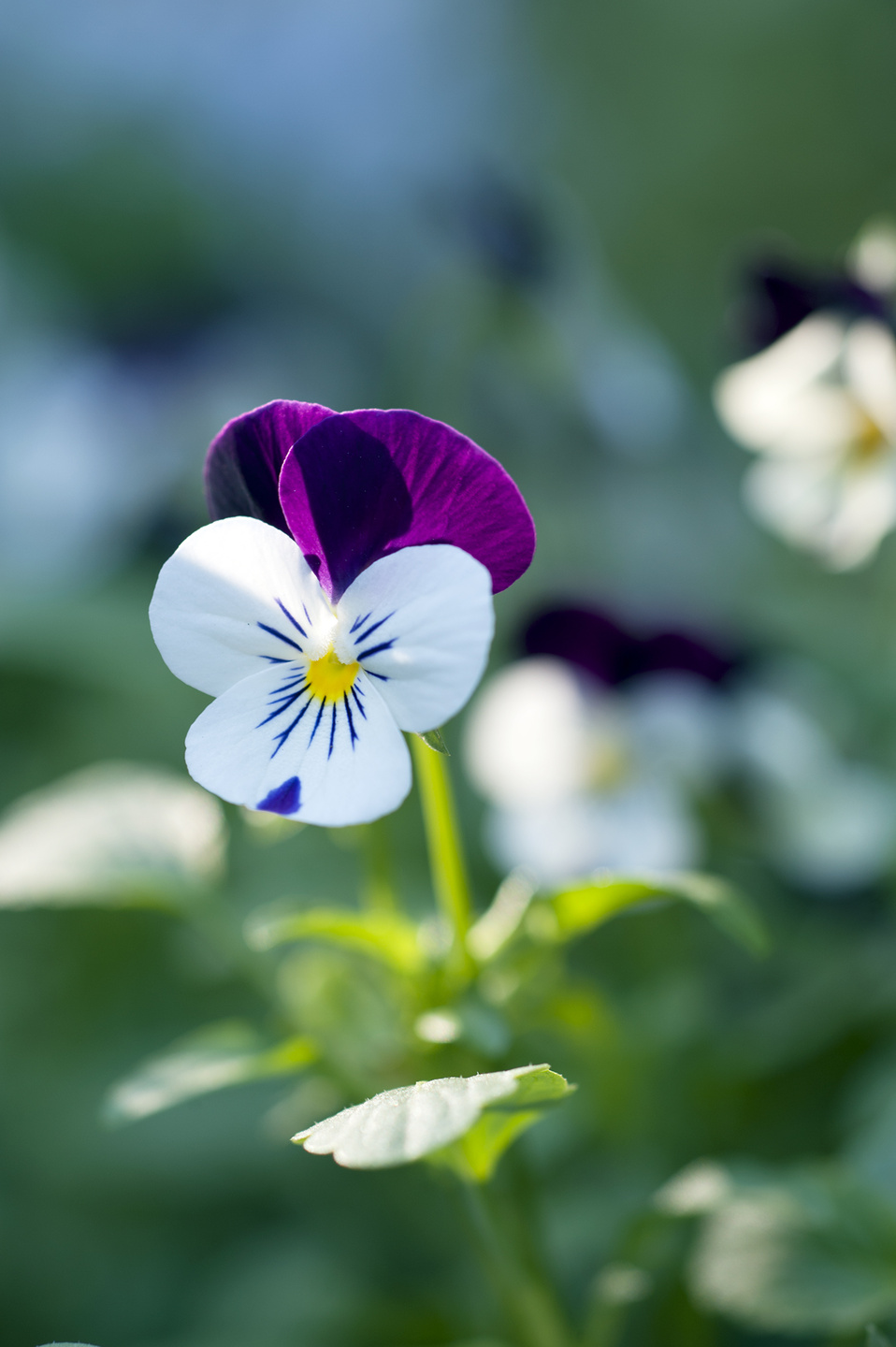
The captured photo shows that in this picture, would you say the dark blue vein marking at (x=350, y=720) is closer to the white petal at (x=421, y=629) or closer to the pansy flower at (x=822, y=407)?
the white petal at (x=421, y=629)

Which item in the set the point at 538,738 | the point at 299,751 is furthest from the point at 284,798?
the point at 538,738

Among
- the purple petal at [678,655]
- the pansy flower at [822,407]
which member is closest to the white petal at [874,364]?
the pansy flower at [822,407]

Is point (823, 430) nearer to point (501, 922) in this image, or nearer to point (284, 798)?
point (501, 922)

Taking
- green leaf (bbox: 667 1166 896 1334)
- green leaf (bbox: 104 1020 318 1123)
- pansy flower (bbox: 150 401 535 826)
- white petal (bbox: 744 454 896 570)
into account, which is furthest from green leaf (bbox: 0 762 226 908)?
white petal (bbox: 744 454 896 570)

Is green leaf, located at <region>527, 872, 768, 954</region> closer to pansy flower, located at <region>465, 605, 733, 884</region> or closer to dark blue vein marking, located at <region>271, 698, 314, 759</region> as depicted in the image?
dark blue vein marking, located at <region>271, 698, 314, 759</region>

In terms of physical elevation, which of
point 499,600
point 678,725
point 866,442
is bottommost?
point 678,725

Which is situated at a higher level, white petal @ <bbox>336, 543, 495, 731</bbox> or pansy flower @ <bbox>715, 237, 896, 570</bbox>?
pansy flower @ <bbox>715, 237, 896, 570</bbox>

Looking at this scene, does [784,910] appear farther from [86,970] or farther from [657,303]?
[657,303]
